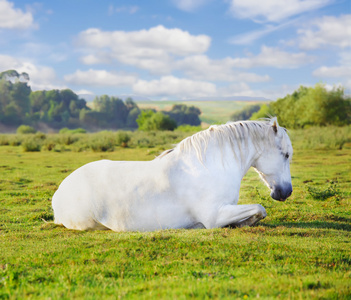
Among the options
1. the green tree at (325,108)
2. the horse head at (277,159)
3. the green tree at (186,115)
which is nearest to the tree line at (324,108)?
the green tree at (325,108)

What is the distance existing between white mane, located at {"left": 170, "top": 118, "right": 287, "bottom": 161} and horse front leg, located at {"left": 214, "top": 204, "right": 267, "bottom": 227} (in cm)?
83

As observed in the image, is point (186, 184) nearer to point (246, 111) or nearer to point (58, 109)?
point (58, 109)

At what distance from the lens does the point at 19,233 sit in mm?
6055

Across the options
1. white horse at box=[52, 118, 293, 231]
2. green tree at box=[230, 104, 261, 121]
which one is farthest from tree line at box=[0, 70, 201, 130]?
white horse at box=[52, 118, 293, 231]

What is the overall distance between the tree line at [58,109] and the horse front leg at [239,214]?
3203 inches

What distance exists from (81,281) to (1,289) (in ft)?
2.41

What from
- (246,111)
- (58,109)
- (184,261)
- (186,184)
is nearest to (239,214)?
(186,184)

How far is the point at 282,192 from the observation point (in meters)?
5.77

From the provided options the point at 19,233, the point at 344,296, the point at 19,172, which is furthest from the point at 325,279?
the point at 19,172

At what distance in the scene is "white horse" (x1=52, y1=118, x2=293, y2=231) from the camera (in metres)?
5.30

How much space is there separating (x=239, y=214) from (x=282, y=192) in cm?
99

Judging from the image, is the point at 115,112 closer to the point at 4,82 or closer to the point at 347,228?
the point at 4,82

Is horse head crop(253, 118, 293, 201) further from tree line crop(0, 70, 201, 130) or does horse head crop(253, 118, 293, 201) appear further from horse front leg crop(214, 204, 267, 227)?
tree line crop(0, 70, 201, 130)

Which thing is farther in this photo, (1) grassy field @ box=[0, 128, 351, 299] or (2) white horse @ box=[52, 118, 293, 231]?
(2) white horse @ box=[52, 118, 293, 231]
